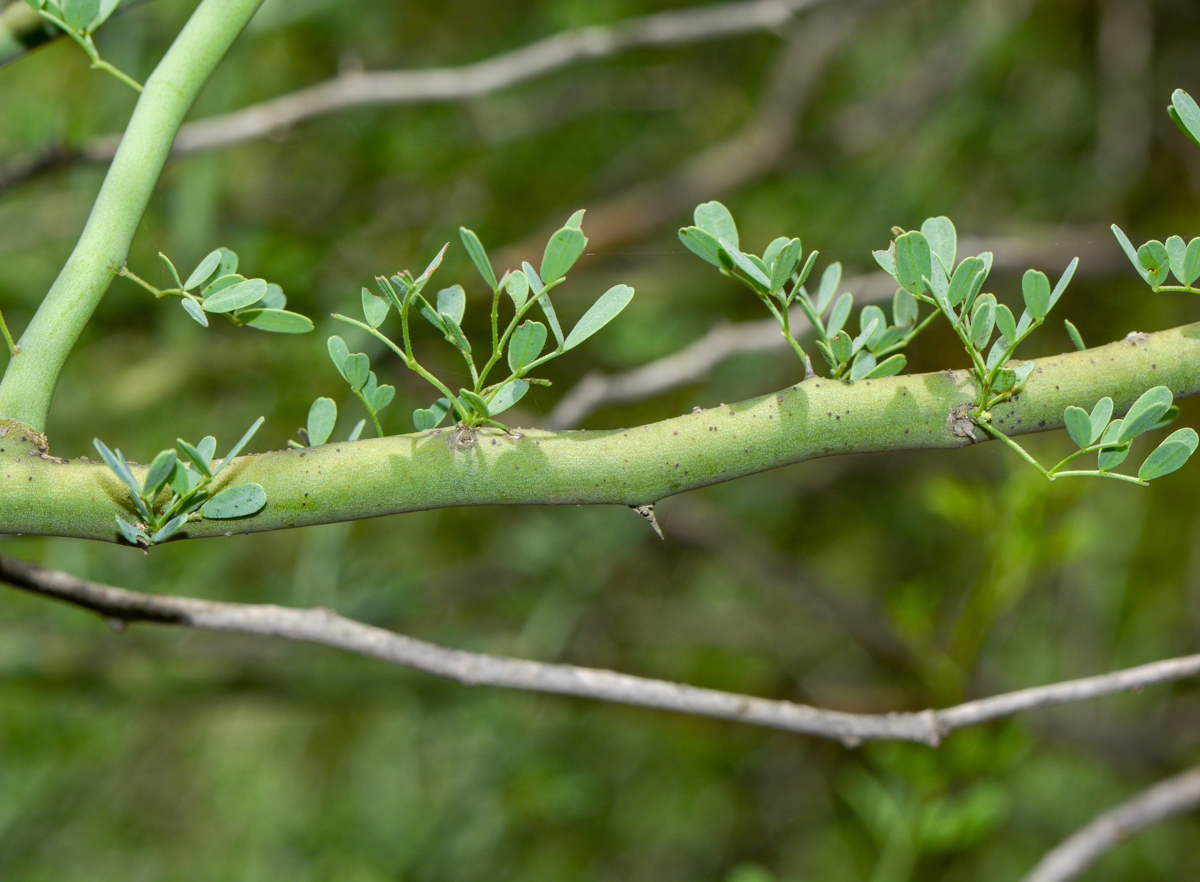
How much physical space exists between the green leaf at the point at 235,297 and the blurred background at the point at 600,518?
0.46 meters

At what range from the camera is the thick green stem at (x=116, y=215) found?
0.78 ft

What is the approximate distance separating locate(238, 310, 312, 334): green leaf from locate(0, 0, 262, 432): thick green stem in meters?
0.04

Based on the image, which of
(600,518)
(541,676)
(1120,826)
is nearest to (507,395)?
(541,676)

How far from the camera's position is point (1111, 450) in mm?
248

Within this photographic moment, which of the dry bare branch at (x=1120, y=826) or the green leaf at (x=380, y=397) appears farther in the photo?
the dry bare branch at (x=1120, y=826)

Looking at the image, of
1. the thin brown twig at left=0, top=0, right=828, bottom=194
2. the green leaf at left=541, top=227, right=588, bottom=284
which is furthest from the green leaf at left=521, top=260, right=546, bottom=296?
the thin brown twig at left=0, top=0, right=828, bottom=194

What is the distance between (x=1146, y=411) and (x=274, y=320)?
0.25 meters

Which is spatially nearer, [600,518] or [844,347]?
[844,347]

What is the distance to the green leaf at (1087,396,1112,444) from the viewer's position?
24 centimetres

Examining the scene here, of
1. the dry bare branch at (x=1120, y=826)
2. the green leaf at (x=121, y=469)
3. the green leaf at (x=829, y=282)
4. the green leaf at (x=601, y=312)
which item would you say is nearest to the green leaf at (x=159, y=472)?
the green leaf at (x=121, y=469)

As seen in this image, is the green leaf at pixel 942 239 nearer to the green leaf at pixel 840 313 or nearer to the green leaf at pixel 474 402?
the green leaf at pixel 840 313

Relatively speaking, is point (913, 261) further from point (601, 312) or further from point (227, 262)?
point (227, 262)

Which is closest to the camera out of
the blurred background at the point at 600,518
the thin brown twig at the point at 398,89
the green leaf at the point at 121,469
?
the green leaf at the point at 121,469

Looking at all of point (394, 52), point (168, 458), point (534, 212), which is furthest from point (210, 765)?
point (168, 458)
